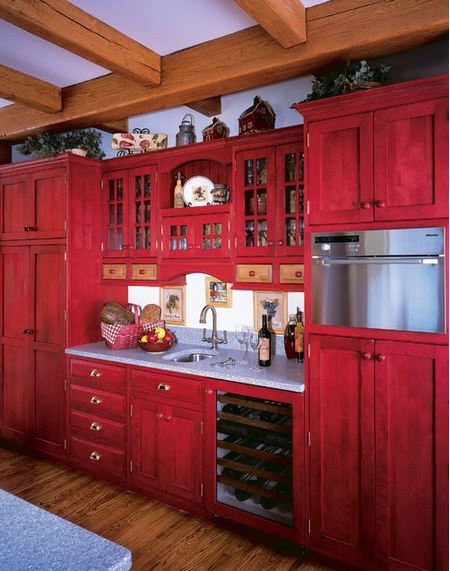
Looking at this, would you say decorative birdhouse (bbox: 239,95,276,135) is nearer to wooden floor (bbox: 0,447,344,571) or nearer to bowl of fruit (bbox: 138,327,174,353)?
bowl of fruit (bbox: 138,327,174,353)

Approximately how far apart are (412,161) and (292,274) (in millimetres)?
905

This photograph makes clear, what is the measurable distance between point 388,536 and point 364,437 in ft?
1.51

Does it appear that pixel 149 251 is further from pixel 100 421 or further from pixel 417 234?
pixel 417 234

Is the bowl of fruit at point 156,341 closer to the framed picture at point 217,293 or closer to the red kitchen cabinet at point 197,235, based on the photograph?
the framed picture at point 217,293

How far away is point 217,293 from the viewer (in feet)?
10.7

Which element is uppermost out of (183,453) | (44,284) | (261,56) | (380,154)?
(261,56)

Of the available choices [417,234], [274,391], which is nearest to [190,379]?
[274,391]

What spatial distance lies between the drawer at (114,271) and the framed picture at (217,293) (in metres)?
0.65

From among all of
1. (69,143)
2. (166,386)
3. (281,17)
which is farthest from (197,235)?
(69,143)

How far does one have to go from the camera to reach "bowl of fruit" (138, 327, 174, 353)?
309 centimetres

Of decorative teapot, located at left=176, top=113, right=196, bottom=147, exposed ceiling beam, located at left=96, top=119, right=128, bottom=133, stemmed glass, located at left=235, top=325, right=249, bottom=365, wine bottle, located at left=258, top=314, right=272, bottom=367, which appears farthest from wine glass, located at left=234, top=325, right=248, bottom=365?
exposed ceiling beam, located at left=96, top=119, right=128, bottom=133

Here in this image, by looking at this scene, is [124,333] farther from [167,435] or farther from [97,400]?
[167,435]

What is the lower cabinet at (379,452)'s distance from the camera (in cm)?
197


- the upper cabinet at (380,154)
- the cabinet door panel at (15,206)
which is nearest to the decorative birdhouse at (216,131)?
the upper cabinet at (380,154)
